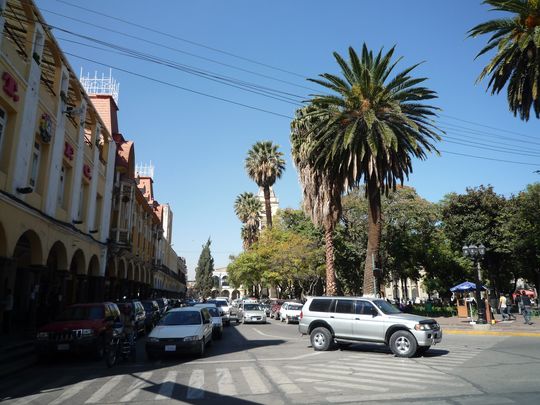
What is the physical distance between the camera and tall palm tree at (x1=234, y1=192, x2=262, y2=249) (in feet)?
229

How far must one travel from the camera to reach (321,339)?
14.6 m

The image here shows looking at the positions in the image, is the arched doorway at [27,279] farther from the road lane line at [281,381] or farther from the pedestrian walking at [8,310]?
the road lane line at [281,381]

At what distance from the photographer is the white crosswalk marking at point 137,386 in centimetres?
804

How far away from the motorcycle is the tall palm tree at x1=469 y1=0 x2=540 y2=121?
2019 centimetres

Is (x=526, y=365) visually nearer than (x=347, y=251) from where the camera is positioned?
Yes

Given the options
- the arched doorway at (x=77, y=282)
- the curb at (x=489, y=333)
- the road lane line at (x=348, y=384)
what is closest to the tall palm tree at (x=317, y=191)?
the curb at (x=489, y=333)

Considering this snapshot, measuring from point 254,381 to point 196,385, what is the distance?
3.98 feet

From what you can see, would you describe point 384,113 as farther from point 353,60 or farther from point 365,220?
point 365,220

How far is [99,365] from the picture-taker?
40.5 ft

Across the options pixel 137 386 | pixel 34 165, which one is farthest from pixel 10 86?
pixel 137 386

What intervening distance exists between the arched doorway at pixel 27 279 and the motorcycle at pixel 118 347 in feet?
19.6

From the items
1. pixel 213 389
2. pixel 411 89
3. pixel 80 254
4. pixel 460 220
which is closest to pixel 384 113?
pixel 411 89

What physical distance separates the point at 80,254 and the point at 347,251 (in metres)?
24.5

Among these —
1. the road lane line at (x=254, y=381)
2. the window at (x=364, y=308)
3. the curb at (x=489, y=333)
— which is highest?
the window at (x=364, y=308)
